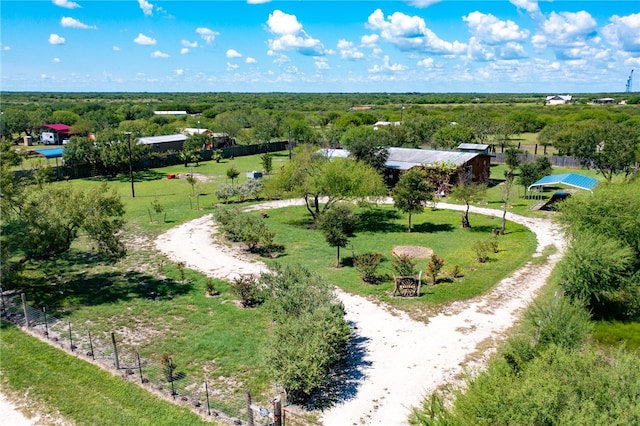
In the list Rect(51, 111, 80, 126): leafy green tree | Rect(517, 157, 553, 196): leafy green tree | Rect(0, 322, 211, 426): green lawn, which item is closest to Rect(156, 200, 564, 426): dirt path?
Rect(0, 322, 211, 426): green lawn

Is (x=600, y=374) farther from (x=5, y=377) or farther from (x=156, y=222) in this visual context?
(x=156, y=222)

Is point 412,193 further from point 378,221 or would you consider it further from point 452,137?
point 452,137

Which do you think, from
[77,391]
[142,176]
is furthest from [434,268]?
[142,176]

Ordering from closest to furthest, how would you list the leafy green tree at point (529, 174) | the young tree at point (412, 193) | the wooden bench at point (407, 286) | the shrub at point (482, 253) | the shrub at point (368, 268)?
the wooden bench at point (407, 286)
the shrub at point (368, 268)
the shrub at point (482, 253)
the young tree at point (412, 193)
the leafy green tree at point (529, 174)

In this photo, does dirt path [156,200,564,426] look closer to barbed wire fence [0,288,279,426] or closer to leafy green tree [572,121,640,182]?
barbed wire fence [0,288,279,426]

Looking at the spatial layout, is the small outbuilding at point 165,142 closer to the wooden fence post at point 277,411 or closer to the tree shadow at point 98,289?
the tree shadow at point 98,289

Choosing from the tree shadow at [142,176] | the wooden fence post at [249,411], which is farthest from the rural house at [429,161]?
the wooden fence post at [249,411]
